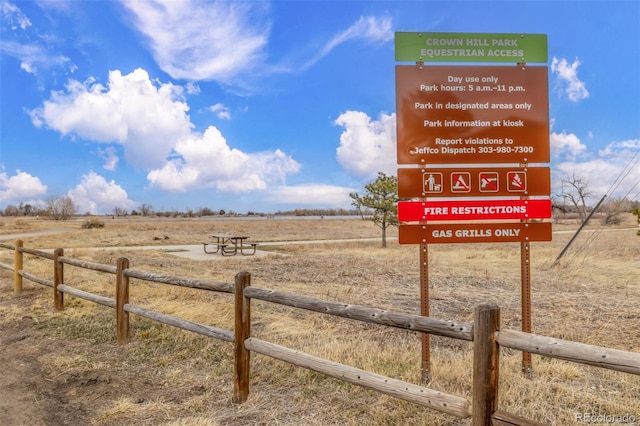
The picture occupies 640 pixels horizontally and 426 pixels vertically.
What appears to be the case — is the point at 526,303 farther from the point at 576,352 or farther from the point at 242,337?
the point at 242,337

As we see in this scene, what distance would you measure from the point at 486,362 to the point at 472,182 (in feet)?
7.82

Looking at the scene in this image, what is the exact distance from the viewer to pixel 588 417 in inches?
137

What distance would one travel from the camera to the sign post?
441 centimetres

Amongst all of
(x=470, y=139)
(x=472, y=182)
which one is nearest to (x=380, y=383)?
(x=472, y=182)

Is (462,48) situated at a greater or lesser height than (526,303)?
greater

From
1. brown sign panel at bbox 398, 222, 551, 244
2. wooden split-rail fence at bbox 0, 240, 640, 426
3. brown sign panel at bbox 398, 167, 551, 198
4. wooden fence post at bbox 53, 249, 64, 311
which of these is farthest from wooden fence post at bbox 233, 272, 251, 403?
wooden fence post at bbox 53, 249, 64, 311

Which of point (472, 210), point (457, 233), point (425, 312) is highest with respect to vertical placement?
point (472, 210)

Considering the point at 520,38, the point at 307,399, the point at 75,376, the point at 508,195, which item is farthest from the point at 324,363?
the point at 520,38

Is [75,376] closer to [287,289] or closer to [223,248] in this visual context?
[287,289]

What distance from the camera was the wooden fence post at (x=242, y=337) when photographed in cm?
398

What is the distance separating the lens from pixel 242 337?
13.2ft

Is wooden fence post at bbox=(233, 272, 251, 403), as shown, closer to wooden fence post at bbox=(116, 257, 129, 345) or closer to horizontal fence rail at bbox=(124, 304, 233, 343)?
horizontal fence rail at bbox=(124, 304, 233, 343)
